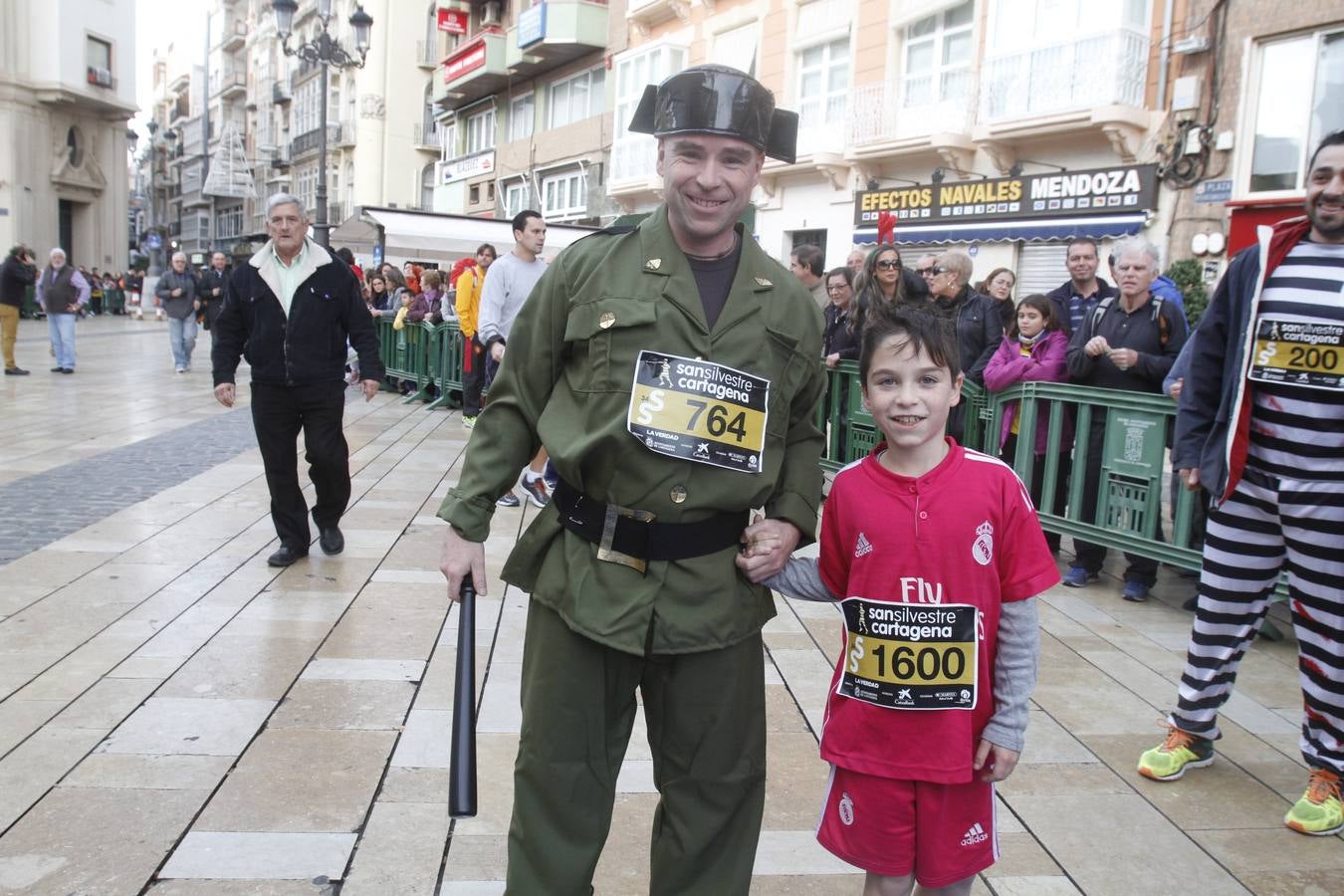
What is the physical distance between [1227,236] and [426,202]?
39881 millimetres

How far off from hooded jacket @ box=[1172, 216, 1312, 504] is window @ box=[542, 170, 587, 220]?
27.8 metres

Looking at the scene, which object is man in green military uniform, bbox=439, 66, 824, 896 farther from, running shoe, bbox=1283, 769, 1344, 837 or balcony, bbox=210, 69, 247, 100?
balcony, bbox=210, 69, 247, 100

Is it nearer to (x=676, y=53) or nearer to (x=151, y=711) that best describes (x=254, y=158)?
(x=676, y=53)

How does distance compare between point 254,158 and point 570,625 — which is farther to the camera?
point 254,158

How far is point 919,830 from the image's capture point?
229cm

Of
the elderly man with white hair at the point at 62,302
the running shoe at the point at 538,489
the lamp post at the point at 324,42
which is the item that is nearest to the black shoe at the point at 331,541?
the running shoe at the point at 538,489

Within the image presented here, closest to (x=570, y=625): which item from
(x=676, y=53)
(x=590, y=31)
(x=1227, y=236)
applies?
(x=1227, y=236)

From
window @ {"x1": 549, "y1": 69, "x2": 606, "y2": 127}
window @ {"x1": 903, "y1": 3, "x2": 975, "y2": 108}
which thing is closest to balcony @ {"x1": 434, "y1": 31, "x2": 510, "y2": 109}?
window @ {"x1": 549, "y1": 69, "x2": 606, "y2": 127}

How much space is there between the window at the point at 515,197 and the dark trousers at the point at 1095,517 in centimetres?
3017

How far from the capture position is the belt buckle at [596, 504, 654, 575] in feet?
7.27

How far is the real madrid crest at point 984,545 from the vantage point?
7.46 ft

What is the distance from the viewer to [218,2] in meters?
76.9

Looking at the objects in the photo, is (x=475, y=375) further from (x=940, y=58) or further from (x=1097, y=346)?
(x=940, y=58)

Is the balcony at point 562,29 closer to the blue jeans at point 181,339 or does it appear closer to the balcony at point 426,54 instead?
the blue jeans at point 181,339
